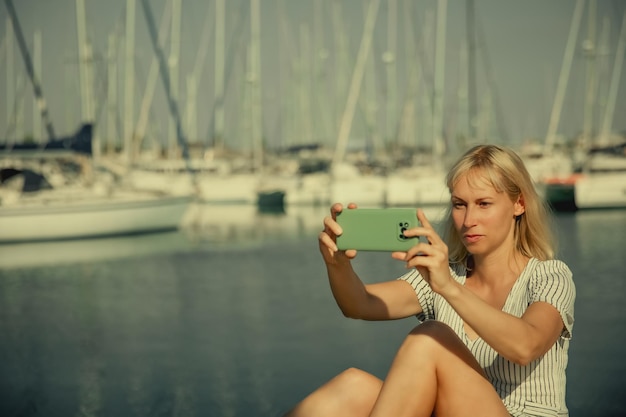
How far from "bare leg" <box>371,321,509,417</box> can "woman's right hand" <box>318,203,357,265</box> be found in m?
0.30

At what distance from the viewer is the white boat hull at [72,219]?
800 inches

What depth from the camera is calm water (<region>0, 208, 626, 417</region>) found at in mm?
5617

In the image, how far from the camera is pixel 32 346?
7.95 m

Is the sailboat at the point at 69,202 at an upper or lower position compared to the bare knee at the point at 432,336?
lower

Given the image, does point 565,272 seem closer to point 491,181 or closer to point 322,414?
point 491,181

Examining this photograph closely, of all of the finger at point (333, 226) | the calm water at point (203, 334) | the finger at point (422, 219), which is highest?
the finger at point (422, 219)

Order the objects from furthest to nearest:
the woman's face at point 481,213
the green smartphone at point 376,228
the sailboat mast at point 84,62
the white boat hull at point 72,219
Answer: the sailboat mast at point 84,62, the white boat hull at point 72,219, the woman's face at point 481,213, the green smartphone at point 376,228

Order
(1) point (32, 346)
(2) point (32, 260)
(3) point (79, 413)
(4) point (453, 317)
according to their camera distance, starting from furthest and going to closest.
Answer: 1. (2) point (32, 260)
2. (1) point (32, 346)
3. (3) point (79, 413)
4. (4) point (453, 317)

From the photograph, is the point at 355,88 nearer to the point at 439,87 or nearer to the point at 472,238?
the point at 439,87

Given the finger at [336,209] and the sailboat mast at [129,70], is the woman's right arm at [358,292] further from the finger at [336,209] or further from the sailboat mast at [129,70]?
the sailboat mast at [129,70]

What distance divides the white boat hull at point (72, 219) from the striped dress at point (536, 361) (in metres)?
18.9

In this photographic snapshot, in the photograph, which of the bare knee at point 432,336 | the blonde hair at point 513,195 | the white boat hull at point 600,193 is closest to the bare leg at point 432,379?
the bare knee at point 432,336

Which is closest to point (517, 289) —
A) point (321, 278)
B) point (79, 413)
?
point (79, 413)

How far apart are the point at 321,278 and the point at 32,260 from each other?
6.94 m
